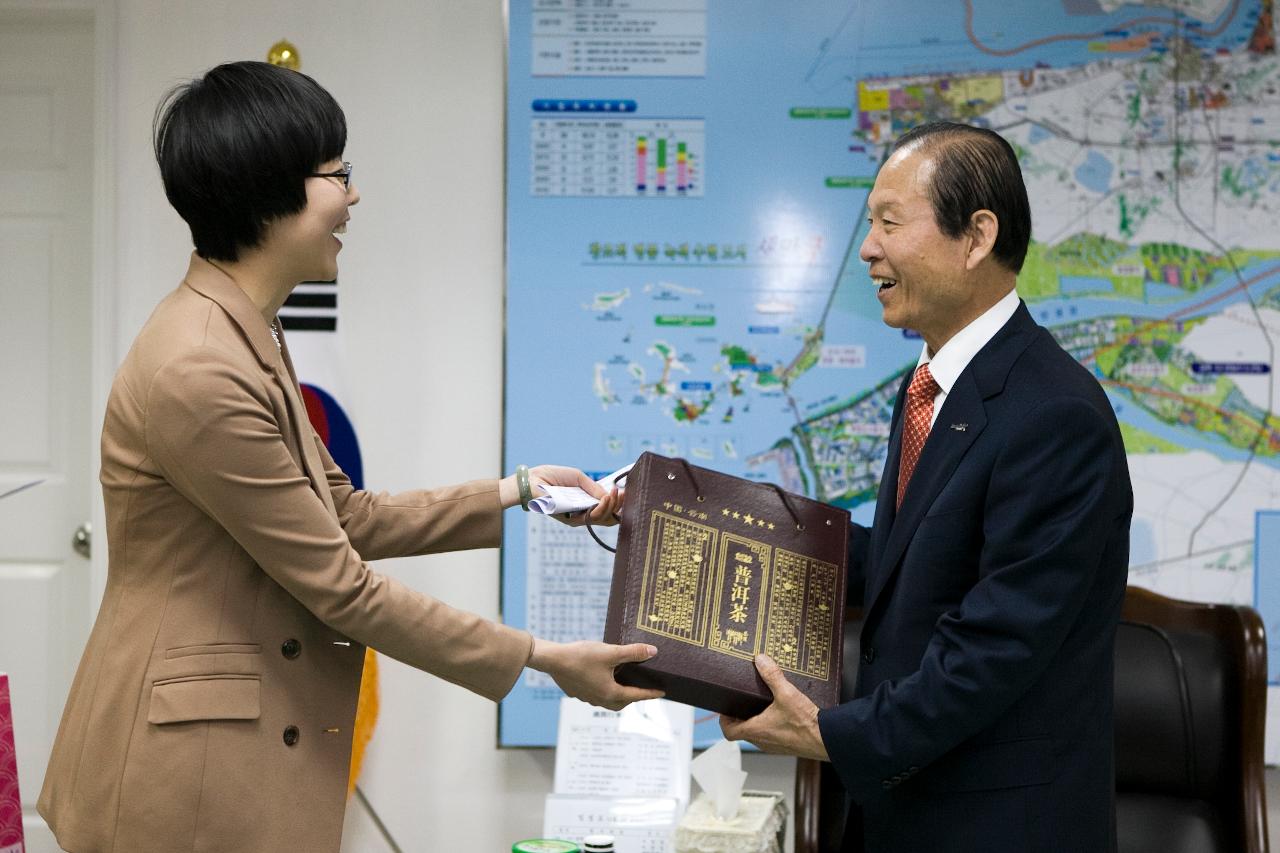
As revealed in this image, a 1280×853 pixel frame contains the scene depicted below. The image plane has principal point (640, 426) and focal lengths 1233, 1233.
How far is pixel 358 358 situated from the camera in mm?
3193

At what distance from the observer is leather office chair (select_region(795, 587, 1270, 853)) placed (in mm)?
2131

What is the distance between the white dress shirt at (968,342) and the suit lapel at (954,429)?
0.02 m

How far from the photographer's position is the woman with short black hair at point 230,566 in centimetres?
145

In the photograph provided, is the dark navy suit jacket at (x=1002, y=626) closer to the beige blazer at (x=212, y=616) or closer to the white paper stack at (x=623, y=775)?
the beige blazer at (x=212, y=616)

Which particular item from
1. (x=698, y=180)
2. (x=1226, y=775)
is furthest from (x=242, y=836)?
(x=698, y=180)

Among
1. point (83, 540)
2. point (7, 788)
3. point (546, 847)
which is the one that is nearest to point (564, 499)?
point (546, 847)

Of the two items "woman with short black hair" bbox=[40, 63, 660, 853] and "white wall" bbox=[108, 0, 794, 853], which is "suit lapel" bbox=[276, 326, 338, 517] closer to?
"woman with short black hair" bbox=[40, 63, 660, 853]

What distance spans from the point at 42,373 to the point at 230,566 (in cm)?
225

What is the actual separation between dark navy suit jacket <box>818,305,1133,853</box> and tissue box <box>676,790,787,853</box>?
486mm

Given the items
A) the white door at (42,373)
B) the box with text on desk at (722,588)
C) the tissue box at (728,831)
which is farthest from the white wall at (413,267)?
the box with text on desk at (722,588)

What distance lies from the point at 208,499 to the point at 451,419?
173 centimetres

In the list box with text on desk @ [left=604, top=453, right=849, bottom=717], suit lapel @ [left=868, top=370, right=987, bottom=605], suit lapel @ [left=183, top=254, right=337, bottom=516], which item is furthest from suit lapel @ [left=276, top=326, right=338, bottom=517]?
suit lapel @ [left=868, top=370, right=987, bottom=605]

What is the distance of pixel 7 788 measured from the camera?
2.16m

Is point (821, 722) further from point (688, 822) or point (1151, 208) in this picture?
point (1151, 208)
